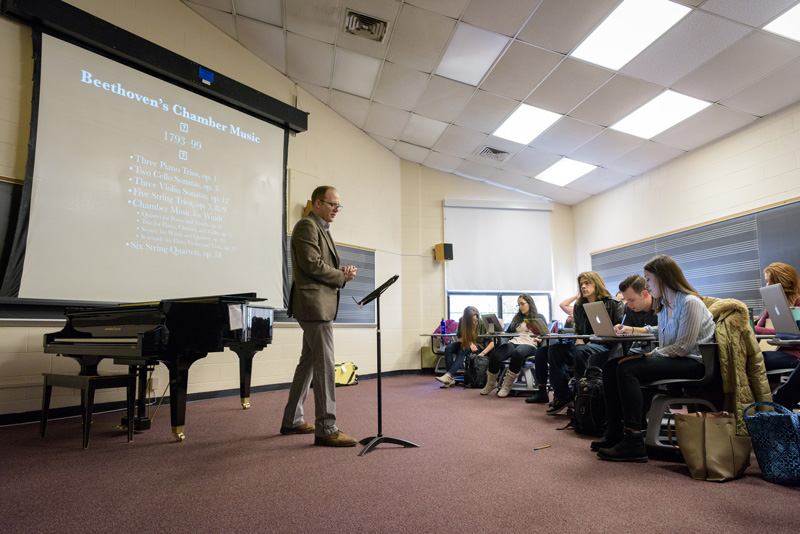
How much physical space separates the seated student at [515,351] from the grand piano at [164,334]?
282 centimetres

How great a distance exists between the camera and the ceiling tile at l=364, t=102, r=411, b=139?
6238 mm

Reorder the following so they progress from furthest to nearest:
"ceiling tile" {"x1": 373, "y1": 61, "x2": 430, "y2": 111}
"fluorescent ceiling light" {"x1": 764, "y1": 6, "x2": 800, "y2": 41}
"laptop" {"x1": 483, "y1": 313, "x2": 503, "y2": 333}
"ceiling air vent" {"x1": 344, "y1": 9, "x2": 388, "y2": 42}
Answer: "laptop" {"x1": 483, "y1": 313, "x2": 503, "y2": 333}, "ceiling tile" {"x1": 373, "y1": 61, "x2": 430, "y2": 111}, "ceiling air vent" {"x1": 344, "y1": 9, "x2": 388, "y2": 42}, "fluorescent ceiling light" {"x1": 764, "y1": 6, "x2": 800, "y2": 41}

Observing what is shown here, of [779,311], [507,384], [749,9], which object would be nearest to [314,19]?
[749,9]

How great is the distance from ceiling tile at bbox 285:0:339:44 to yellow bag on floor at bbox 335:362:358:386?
3940 millimetres

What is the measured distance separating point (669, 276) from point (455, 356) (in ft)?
13.7

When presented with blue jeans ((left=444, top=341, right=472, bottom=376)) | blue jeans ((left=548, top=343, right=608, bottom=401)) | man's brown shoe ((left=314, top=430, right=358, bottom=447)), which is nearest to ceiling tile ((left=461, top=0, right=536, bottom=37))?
blue jeans ((left=548, top=343, right=608, bottom=401))

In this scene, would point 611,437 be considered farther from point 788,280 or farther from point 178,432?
point 178,432

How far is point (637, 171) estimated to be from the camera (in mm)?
6512

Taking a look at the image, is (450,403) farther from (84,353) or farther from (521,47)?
(521,47)

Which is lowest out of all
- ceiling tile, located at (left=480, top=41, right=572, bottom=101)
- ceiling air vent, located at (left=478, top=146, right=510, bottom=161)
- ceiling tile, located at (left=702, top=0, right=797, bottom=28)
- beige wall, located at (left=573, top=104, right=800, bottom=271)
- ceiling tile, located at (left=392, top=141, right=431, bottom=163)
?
beige wall, located at (left=573, top=104, right=800, bottom=271)

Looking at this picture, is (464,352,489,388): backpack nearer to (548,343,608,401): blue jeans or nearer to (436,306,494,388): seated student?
(436,306,494,388): seated student

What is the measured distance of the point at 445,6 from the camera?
164 inches

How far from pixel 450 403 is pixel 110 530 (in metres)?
3.19

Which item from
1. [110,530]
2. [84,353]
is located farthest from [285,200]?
[110,530]
